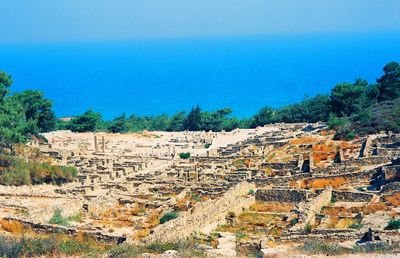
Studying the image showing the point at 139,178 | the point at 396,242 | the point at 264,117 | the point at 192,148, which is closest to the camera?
the point at 396,242

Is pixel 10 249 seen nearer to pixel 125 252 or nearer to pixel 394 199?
pixel 125 252

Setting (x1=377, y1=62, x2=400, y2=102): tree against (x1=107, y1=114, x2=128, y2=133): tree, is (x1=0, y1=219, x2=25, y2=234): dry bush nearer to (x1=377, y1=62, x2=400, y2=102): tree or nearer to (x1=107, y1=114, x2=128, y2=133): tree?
(x1=377, y1=62, x2=400, y2=102): tree

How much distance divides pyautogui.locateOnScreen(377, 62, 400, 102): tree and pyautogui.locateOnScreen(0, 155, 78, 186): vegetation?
3294 cm

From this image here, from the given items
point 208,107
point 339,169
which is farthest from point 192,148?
point 208,107

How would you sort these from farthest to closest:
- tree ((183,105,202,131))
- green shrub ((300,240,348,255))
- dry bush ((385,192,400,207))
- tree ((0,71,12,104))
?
tree ((183,105,202,131))
tree ((0,71,12,104))
dry bush ((385,192,400,207))
green shrub ((300,240,348,255))

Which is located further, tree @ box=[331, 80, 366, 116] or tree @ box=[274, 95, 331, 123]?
tree @ box=[274, 95, 331, 123]

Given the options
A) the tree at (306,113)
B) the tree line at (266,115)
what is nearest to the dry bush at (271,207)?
the tree line at (266,115)

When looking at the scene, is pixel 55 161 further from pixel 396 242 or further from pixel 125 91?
pixel 125 91

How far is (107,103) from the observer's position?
16500 cm

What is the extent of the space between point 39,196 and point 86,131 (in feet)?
113

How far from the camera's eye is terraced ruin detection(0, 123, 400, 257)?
20969 mm

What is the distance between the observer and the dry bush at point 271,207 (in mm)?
27062

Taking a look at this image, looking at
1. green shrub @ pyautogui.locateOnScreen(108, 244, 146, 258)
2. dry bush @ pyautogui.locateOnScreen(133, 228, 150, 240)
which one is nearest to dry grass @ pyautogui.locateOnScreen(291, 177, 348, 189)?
dry bush @ pyautogui.locateOnScreen(133, 228, 150, 240)

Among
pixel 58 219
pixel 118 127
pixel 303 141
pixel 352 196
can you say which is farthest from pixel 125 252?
pixel 118 127
